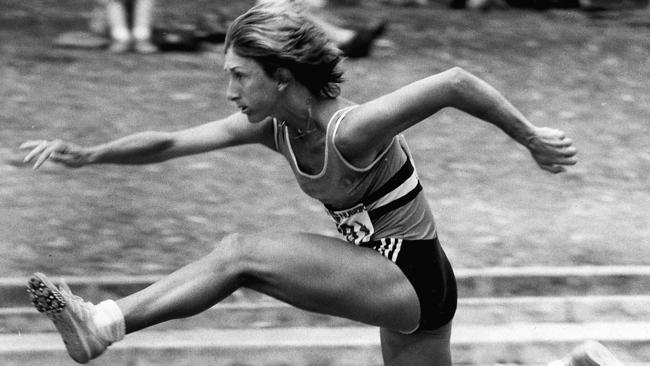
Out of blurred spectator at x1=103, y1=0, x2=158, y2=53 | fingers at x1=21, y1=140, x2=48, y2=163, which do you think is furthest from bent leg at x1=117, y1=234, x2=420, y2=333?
blurred spectator at x1=103, y1=0, x2=158, y2=53

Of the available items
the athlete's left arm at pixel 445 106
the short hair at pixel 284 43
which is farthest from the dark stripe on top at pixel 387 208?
the short hair at pixel 284 43

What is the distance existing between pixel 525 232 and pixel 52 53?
4733 mm

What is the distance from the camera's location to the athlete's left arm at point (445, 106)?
11.9 ft

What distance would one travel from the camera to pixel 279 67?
12.3ft

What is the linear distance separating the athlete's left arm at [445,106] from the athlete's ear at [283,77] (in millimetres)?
225

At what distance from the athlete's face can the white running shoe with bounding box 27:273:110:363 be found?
0.77 meters

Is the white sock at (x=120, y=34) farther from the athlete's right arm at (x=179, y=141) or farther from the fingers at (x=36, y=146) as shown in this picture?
the fingers at (x=36, y=146)

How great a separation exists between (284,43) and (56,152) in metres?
0.81

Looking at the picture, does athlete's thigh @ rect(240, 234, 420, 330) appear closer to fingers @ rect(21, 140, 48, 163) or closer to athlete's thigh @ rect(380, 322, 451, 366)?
athlete's thigh @ rect(380, 322, 451, 366)

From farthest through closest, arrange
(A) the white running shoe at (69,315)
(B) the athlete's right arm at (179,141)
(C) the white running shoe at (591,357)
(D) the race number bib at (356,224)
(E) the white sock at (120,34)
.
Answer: (E) the white sock at (120,34) → (C) the white running shoe at (591,357) → (B) the athlete's right arm at (179,141) → (D) the race number bib at (356,224) → (A) the white running shoe at (69,315)

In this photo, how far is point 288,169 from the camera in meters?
7.57

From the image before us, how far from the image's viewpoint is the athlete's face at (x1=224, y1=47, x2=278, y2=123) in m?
3.74

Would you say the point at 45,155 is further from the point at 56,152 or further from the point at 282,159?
the point at 282,159

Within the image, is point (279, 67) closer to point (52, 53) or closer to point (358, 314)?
point (358, 314)
